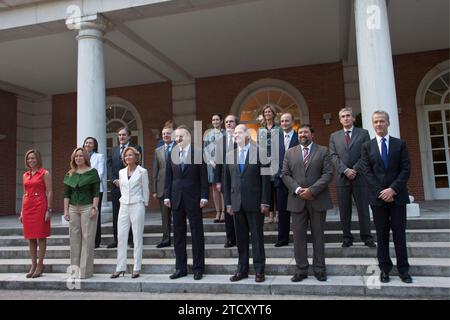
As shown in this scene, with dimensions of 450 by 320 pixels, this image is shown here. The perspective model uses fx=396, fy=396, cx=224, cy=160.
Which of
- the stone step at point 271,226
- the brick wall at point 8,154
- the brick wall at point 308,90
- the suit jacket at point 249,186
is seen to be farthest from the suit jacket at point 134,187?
the brick wall at point 8,154

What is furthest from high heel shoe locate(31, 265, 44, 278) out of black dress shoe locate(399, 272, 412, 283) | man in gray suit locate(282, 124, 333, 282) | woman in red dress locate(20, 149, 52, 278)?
black dress shoe locate(399, 272, 412, 283)

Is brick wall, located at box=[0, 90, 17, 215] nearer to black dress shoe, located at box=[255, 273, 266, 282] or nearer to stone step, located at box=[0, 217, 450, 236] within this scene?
stone step, located at box=[0, 217, 450, 236]

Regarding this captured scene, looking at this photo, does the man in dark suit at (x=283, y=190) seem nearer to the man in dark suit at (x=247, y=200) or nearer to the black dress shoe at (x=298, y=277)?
the man in dark suit at (x=247, y=200)

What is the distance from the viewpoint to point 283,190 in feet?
18.4

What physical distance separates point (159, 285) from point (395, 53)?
31.7 feet

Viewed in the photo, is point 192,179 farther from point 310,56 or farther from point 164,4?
point 310,56

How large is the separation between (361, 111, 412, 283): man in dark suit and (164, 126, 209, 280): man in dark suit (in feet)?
6.73

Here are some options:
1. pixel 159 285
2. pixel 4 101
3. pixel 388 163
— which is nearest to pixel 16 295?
pixel 159 285

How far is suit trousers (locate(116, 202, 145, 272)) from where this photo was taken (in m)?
5.20

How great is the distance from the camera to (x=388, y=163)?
444 cm

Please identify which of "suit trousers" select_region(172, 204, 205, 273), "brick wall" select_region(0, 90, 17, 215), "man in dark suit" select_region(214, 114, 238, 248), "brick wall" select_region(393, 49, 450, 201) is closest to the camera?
"suit trousers" select_region(172, 204, 205, 273)

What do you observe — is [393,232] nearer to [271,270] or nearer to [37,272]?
[271,270]

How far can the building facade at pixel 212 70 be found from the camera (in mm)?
7934

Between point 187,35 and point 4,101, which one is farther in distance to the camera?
point 4,101
